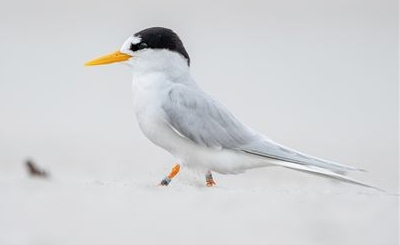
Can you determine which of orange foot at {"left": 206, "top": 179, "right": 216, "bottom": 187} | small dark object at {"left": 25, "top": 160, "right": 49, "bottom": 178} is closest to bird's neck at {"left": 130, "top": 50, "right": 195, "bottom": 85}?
orange foot at {"left": 206, "top": 179, "right": 216, "bottom": 187}

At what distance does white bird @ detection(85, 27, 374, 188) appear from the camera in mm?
5188

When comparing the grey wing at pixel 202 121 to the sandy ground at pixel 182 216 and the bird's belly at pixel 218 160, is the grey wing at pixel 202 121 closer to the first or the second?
the bird's belly at pixel 218 160

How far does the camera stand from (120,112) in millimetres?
11430

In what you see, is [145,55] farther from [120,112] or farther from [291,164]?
[120,112]

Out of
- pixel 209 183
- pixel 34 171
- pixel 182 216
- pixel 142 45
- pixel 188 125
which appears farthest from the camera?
pixel 142 45

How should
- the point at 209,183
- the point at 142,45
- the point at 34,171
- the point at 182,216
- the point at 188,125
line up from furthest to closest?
the point at 142,45 → the point at 209,183 → the point at 188,125 → the point at 34,171 → the point at 182,216

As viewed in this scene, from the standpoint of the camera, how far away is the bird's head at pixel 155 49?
5.43 meters

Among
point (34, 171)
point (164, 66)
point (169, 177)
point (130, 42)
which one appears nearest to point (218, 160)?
point (169, 177)

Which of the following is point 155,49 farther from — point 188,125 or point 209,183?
point 209,183

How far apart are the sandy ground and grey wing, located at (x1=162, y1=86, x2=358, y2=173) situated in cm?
61

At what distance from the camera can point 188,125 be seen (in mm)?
5207

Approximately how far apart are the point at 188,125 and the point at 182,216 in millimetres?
1302

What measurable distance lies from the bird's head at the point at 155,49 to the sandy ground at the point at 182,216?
41.6 inches

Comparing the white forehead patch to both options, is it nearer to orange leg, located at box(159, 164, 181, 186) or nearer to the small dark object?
orange leg, located at box(159, 164, 181, 186)
